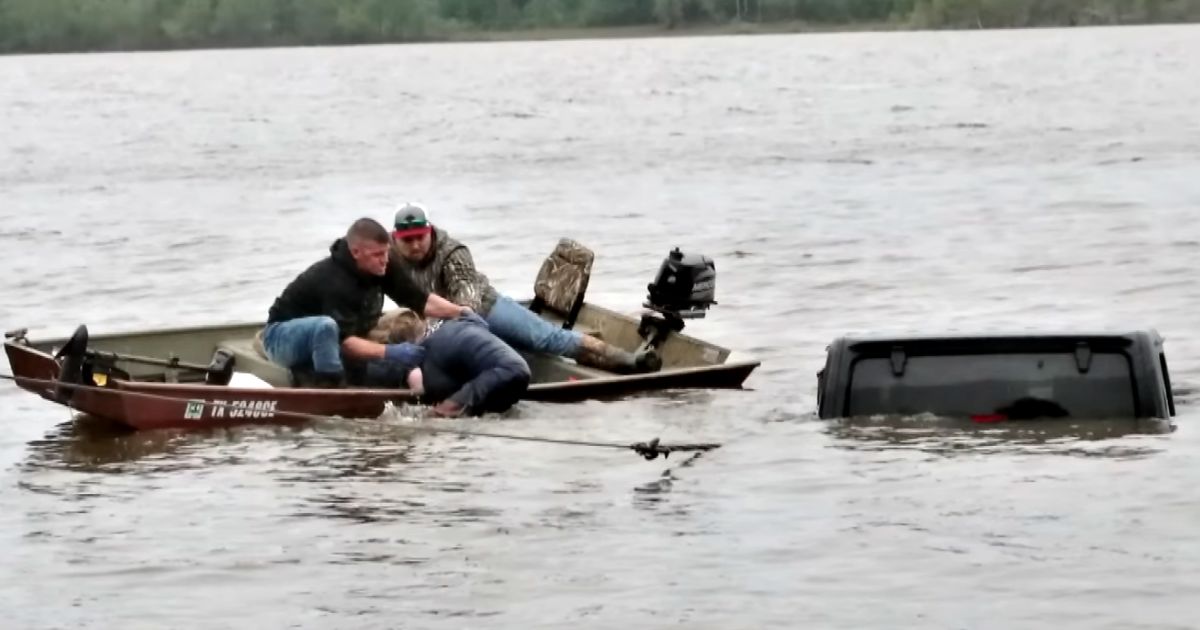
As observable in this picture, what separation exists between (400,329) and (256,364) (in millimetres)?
1052

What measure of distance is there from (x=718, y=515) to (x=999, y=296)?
10208 millimetres

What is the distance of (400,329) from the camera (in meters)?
13.8

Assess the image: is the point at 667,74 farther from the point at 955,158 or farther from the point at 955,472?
the point at 955,472

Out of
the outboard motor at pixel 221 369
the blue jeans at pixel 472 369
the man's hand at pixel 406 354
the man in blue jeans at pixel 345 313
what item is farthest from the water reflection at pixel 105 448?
the blue jeans at pixel 472 369

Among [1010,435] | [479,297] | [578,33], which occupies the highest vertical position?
[479,297]

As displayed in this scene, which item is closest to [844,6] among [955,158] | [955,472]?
[955,158]

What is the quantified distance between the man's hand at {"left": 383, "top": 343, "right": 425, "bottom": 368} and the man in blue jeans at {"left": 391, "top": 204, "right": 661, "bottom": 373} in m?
0.48

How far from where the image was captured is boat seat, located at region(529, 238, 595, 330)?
15.3 meters

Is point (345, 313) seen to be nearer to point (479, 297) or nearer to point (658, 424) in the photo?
point (479, 297)

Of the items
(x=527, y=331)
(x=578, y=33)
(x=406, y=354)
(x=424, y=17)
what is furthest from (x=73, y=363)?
(x=578, y=33)

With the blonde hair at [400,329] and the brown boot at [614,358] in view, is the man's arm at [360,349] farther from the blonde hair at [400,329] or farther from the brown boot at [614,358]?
the brown boot at [614,358]

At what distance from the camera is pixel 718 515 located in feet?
37.0

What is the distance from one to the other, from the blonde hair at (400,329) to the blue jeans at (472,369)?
1.32 feet

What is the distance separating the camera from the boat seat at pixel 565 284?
15.3 meters
